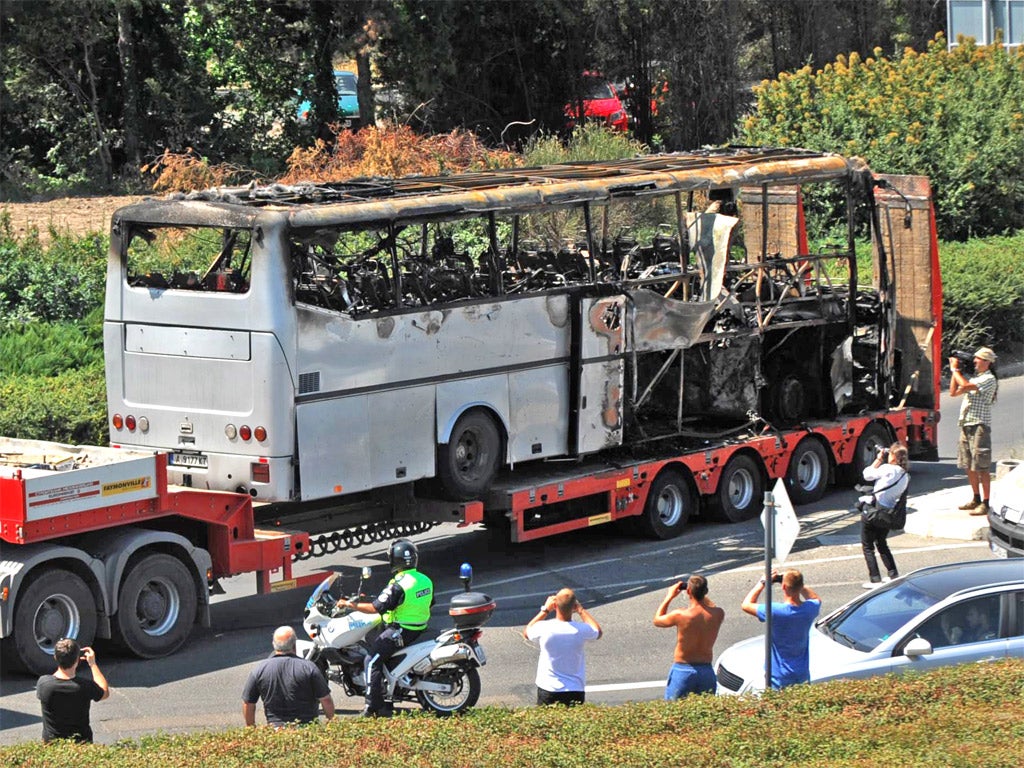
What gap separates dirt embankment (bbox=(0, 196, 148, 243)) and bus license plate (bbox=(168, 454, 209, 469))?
1367 cm

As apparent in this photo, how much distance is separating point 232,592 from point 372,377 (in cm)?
270

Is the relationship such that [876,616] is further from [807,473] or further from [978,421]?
[807,473]

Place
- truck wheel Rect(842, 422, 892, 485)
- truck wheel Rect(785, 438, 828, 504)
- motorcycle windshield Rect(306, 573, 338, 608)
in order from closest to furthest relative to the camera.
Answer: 1. motorcycle windshield Rect(306, 573, 338, 608)
2. truck wheel Rect(785, 438, 828, 504)
3. truck wheel Rect(842, 422, 892, 485)

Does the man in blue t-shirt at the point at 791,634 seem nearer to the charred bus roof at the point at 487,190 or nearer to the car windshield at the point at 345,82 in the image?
the charred bus roof at the point at 487,190

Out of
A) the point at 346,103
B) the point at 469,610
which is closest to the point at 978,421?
the point at 469,610

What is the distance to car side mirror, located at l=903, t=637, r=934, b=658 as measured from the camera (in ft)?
35.7

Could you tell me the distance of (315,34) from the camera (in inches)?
1415

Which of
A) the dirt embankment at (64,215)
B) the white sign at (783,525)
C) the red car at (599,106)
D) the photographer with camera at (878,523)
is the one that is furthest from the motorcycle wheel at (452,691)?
the red car at (599,106)

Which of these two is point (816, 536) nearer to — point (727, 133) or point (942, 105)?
point (942, 105)

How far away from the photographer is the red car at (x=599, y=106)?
3988 centimetres

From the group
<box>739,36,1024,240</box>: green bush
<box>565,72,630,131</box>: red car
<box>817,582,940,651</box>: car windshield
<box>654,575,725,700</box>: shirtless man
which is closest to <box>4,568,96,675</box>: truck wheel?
<box>654,575,725,700</box>: shirtless man

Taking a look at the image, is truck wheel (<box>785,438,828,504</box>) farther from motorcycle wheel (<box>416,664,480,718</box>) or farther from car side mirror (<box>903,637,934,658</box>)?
motorcycle wheel (<box>416,664,480,718</box>)

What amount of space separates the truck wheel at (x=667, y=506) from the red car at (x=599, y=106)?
2266 centimetres

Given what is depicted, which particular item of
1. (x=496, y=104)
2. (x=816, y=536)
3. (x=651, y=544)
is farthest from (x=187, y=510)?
(x=496, y=104)
